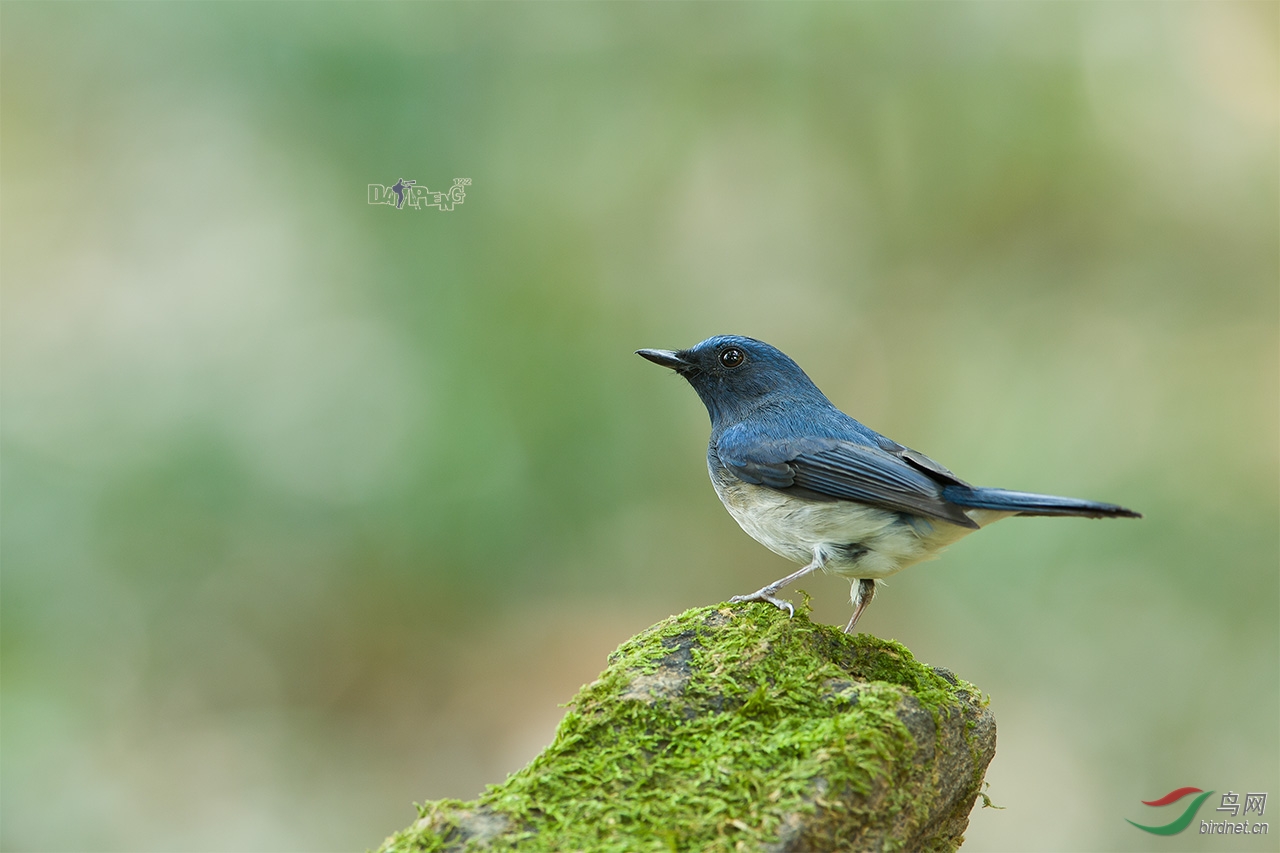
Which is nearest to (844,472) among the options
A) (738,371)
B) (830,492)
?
(830,492)

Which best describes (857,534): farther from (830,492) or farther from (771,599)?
(771,599)

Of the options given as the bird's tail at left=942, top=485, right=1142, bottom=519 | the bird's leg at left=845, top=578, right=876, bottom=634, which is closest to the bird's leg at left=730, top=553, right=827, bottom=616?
the bird's leg at left=845, top=578, right=876, bottom=634

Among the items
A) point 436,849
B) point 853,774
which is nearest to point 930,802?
point 853,774

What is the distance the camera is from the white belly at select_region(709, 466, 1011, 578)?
3.61 metres

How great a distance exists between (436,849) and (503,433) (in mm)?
4995

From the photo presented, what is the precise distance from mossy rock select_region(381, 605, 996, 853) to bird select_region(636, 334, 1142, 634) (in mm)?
440

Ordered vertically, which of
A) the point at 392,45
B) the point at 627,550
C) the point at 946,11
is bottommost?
the point at 627,550

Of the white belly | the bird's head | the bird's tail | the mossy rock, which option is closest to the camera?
the mossy rock

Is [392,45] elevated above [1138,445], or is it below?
above

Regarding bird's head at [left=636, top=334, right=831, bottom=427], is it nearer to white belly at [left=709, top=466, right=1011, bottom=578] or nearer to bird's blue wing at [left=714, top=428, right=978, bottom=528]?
bird's blue wing at [left=714, top=428, right=978, bottom=528]

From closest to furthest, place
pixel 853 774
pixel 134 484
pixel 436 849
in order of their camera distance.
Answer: pixel 436 849 → pixel 853 774 → pixel 134 484

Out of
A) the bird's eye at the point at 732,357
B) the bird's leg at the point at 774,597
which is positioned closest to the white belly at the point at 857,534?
the bird's leg at the point at 774,597

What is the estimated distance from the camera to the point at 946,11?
7.26 m

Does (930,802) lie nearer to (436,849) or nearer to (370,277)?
(436,849)
